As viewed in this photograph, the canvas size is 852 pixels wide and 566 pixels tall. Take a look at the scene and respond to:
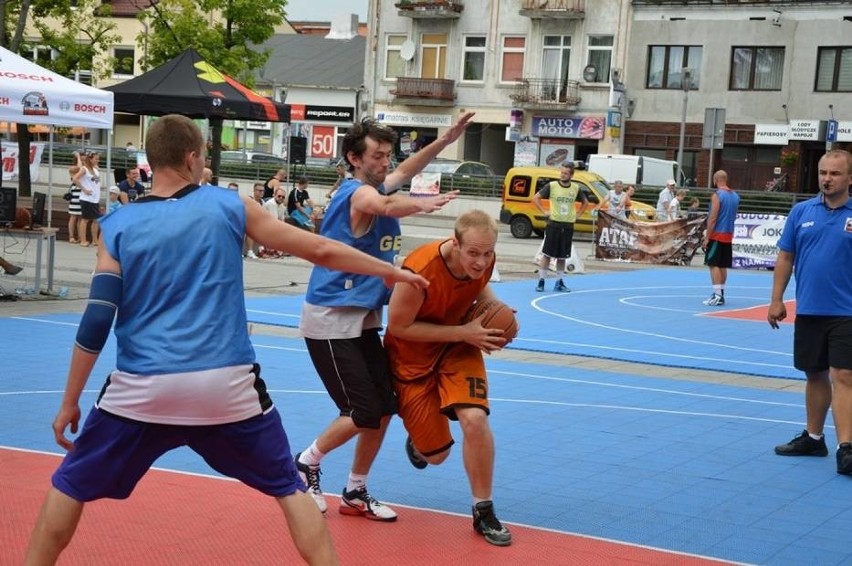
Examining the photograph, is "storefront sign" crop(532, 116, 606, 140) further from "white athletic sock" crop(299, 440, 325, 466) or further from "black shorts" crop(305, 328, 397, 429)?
"black shorts" crop(305, 328, 397, 429)

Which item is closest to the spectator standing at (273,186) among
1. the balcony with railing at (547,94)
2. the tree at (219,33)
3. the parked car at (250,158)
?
the tree at (219,33)

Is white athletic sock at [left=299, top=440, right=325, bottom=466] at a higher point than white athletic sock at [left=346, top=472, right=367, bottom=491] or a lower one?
higher

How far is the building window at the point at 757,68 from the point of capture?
46.4 meters

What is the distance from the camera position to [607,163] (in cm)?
4025

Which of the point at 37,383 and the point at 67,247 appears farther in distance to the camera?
the point at 67,247

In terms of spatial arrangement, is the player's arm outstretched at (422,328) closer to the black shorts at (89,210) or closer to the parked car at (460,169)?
the black shorts at (89,210)

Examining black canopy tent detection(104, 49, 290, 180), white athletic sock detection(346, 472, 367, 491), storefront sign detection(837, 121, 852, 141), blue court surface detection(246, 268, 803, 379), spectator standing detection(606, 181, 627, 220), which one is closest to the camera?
white athletic sock detection(346, 472, 367, 491)

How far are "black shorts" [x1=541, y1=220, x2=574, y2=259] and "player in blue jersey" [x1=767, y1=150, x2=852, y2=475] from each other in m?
11.6

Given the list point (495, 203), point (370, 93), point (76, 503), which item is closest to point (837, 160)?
point (76, 503)

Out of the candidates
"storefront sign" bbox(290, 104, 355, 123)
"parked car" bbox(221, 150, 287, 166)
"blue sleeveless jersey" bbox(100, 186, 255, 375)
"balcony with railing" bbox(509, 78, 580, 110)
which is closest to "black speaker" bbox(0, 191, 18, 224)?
"blue sleeveless jersey" bbox(100, 186, 255, 375)

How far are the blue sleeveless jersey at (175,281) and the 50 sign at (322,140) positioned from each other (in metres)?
57.7

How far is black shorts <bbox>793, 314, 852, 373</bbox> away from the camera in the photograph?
25.9 feet

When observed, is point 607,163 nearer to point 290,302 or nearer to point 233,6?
point 233,6

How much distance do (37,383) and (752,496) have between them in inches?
221
